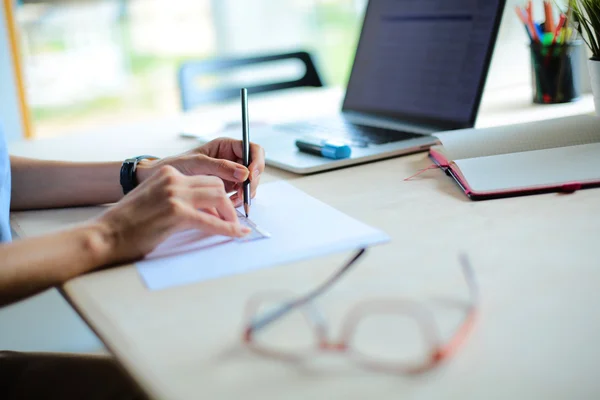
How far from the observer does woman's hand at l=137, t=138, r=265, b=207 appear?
0.88 meters

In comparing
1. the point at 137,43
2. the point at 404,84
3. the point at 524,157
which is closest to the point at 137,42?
the point at 137,43

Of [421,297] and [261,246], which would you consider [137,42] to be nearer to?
[261,246]

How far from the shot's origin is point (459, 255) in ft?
2.17

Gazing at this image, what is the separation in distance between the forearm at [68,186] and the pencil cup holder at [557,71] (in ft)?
2.76

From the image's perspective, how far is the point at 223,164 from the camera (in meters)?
0.88

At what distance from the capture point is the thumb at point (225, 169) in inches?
34.3

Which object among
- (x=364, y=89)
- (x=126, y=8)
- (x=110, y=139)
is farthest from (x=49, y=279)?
(x=126, y=8)

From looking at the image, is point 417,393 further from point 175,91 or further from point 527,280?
point 175,91

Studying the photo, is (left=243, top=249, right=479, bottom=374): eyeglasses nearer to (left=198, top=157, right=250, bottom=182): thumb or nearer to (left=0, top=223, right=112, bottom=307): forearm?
(left=0, top=223, right=112, bottom=307): forearm

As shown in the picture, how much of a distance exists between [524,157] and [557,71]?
1.66 feet

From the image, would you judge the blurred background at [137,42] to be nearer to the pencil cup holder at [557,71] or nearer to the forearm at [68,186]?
the pencil cup holder at [557,71]

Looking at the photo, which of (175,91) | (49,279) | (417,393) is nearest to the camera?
(417,393)

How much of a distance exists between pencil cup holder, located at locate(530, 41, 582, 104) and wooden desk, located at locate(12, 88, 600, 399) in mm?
571

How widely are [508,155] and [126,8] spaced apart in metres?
2.71
